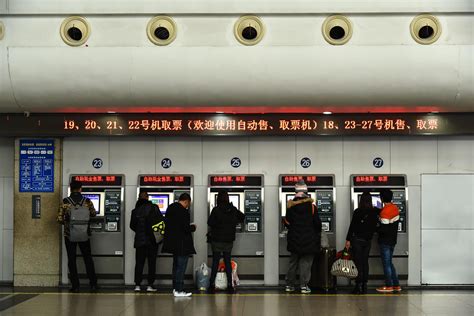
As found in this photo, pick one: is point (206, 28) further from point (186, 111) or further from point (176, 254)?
point (176, 254)

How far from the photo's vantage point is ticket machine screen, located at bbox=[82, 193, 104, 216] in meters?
13.4

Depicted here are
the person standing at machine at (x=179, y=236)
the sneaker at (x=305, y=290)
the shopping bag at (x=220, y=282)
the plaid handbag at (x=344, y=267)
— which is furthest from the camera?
the shopping bag at (x=220, y=282)

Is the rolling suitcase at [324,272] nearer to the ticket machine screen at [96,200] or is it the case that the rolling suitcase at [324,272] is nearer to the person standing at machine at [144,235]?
the person standing at machine at [144,235]

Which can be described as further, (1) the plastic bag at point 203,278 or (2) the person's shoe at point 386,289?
(1) the plastic bag at point 203,278

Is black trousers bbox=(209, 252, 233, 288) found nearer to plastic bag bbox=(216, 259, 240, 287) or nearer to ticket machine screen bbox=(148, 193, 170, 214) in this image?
plastic bag bbox=(216, 259, 240, 287)

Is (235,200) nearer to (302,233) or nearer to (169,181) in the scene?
(169,181)

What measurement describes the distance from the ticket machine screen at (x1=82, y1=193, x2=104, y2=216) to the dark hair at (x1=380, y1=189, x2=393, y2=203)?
4682 millimetres

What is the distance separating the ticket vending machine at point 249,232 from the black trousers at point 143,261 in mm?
1014

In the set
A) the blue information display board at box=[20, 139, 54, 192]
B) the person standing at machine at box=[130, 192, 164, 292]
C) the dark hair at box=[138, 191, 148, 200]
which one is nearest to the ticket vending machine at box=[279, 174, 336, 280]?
the person standing at machine at box=[130, 192, 164, 292]

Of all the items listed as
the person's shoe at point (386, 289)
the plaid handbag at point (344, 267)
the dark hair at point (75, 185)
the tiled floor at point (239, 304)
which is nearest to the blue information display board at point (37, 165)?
the dark hair at point (75, 185)

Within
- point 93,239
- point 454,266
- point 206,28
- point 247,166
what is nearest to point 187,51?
point 206,28

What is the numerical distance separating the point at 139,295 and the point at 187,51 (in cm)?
388

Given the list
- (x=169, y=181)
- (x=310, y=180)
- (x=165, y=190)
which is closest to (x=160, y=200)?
(x=165, y=190)

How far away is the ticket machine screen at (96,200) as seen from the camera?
13.4 meters
